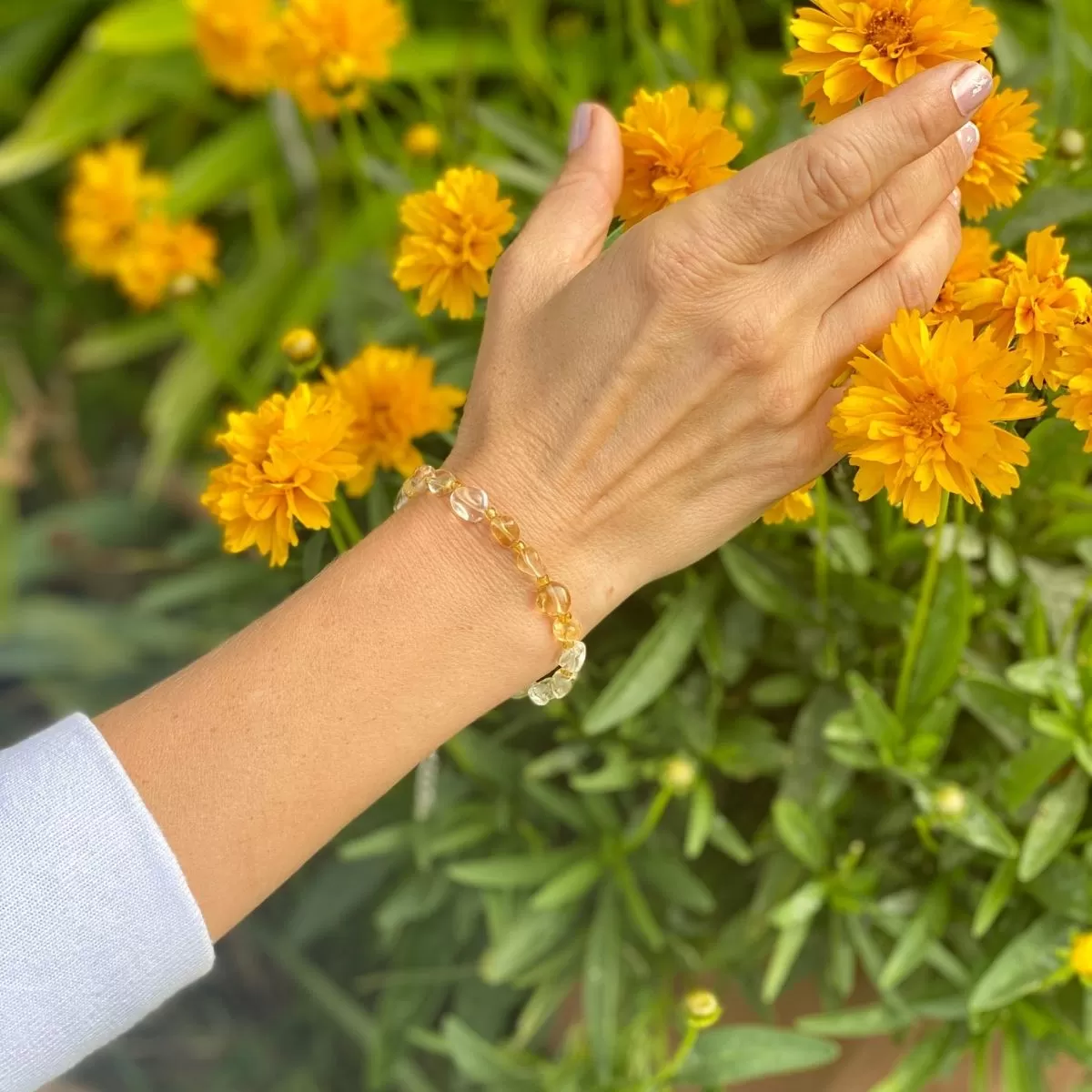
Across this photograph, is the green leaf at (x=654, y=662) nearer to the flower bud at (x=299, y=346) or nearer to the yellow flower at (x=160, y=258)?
the flower bud at (x=299, y=346)

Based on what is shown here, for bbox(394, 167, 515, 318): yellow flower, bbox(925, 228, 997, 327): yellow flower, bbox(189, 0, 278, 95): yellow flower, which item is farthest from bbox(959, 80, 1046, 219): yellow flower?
bbox(189, 0, 278, 95): yellow flower

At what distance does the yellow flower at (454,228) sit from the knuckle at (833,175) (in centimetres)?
17

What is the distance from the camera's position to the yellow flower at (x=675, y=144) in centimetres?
50

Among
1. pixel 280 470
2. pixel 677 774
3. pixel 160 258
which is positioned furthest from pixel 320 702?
pixel 160 258

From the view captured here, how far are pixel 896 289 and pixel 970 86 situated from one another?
3.3 inches

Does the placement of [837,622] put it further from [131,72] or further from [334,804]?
[131,72]

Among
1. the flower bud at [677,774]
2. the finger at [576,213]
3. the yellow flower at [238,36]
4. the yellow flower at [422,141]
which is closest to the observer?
the finger at [576,213]

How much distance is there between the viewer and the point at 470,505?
502 mm

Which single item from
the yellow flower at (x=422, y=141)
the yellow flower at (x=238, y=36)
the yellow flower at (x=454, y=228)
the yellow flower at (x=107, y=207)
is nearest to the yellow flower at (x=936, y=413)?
the yellow flower at (x=454, y=228)

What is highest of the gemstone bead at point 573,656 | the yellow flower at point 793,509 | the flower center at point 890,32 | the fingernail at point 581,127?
the fingernail at point 581,127

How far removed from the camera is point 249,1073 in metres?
1.10

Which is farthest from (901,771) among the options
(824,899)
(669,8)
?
(669,8)

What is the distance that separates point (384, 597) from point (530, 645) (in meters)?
0.08

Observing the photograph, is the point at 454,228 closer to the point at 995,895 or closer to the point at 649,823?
the point at 649,823
